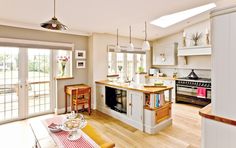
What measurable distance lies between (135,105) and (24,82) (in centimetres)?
298

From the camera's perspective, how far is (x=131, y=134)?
3121 mm

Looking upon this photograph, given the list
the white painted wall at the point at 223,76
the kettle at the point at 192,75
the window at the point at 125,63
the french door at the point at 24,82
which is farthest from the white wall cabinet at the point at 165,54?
the white painted wall at the point at 223,76

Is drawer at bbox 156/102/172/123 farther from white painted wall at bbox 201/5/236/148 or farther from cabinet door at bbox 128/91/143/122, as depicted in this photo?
white painted wall at bbox 201/5/236/148

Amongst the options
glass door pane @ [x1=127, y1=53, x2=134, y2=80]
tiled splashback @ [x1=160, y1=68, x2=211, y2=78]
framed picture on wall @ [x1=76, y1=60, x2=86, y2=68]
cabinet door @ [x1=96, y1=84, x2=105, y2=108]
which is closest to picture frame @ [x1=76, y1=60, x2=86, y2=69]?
framed picture on wall @ [x1=76, y1=60, x2=86, y2=68]

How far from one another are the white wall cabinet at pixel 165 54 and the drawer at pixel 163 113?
9.53 feet

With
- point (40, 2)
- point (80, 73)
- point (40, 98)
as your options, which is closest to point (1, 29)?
point (40, 2)

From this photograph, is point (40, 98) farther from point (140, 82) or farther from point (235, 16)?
point (235, 16)

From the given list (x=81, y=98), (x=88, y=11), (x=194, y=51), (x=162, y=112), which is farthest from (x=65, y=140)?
(x=194, y=51)

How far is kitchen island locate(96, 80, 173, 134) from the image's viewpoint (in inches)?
124

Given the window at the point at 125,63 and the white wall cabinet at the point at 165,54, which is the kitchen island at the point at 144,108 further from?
the white wall cabinet at the point at 165,54

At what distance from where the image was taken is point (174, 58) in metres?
5.91

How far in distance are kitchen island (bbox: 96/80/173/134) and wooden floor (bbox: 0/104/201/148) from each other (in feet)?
0.49

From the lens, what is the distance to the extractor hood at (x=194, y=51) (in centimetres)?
480

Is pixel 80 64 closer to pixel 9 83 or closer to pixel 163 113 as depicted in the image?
pixel 9 83
